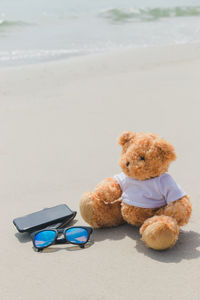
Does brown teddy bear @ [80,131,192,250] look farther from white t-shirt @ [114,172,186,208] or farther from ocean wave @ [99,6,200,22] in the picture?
ocean wave @ [99,6,200,22]

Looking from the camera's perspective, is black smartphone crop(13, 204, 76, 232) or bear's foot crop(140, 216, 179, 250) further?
black smartphone crop(13, 204, 76, 232)

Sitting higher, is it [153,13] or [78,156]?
[78,156]

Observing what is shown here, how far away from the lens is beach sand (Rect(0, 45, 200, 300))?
2258 millimetres

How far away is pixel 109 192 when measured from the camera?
2.71m

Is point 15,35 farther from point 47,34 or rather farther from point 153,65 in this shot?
point 153,65

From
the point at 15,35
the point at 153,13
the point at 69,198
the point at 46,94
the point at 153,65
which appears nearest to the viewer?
the point at 69,198

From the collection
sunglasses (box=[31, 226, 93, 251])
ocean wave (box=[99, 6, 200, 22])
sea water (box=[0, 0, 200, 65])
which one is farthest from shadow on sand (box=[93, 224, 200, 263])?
ocean wave (box=[99, 6, 200, 22])

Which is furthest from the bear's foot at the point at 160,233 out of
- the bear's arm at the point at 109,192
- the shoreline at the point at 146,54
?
the shoreline at the point at 146,54

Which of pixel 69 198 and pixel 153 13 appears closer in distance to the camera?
pixel 69 198

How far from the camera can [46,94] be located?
19.1 feet

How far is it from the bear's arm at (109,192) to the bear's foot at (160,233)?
0.32 meters

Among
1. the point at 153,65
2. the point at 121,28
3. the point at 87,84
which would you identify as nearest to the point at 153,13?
the point at 121,28

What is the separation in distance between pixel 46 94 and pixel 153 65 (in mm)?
2042

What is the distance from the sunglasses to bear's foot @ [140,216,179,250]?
1.12ft
